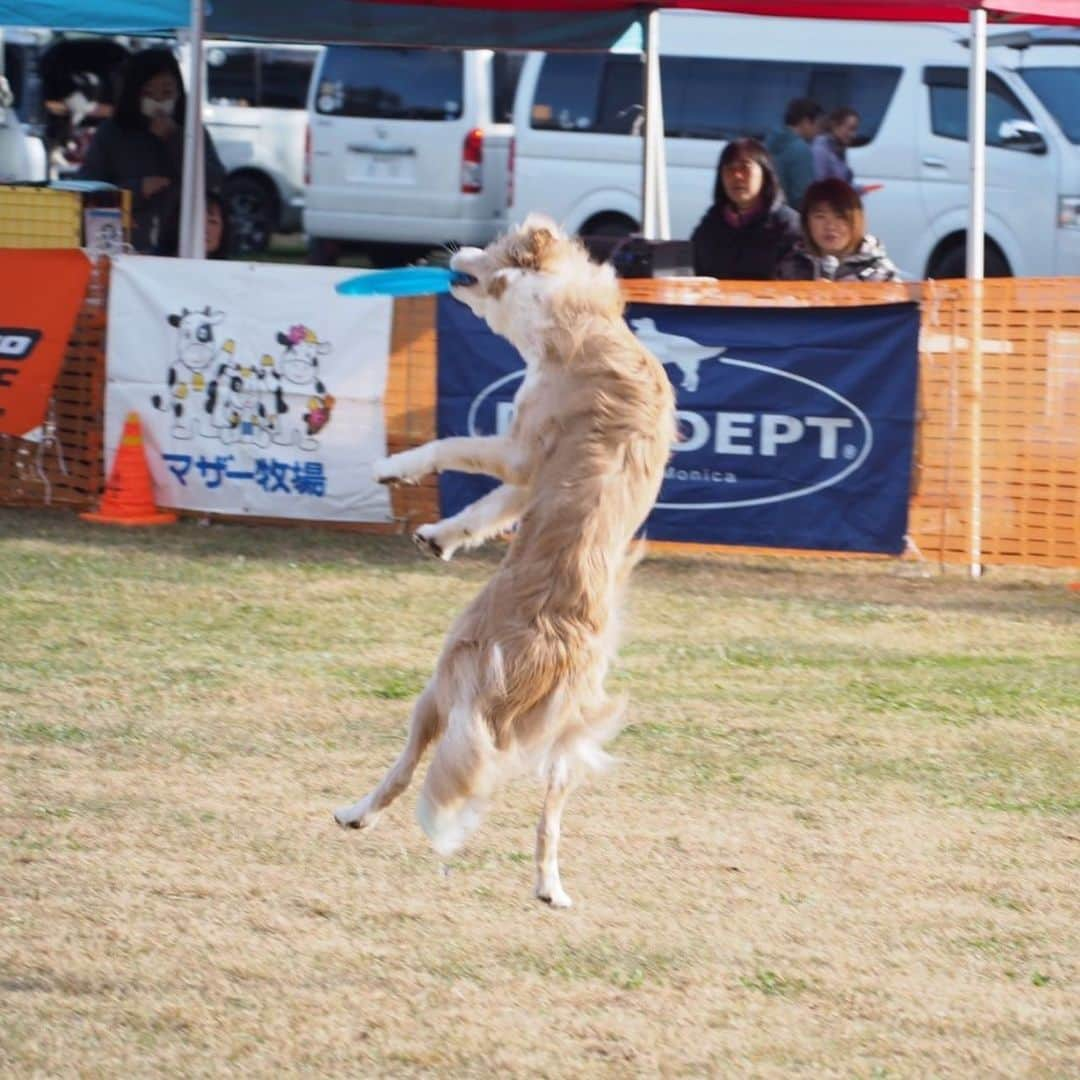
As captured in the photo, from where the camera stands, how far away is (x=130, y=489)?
9688 mm

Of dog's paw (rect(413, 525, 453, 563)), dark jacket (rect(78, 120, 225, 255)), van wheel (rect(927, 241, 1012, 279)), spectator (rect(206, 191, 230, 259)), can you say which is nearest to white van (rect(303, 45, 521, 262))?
van wheel (rect(927, 241, 1012, 279))

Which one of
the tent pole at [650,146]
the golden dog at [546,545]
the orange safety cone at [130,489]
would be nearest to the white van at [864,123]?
the tent pole at [650,146]

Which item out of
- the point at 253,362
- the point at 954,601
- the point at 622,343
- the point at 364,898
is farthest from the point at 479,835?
the point at 253,362

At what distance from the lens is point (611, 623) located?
4.62 m

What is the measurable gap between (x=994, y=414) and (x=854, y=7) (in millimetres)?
2756

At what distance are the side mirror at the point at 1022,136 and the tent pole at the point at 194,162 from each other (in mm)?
8077

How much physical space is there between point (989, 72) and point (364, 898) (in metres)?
13.1

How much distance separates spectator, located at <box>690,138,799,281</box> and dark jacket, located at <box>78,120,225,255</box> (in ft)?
11.3

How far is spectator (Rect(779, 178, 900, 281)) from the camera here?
9592 millimetres

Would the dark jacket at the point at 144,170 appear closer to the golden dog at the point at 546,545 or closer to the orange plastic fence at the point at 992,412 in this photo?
the orange plastic fence at the point at 992,412

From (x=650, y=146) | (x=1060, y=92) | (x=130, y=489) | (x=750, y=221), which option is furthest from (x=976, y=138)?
(x=1060, y=92)

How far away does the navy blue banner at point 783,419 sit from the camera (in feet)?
29.4

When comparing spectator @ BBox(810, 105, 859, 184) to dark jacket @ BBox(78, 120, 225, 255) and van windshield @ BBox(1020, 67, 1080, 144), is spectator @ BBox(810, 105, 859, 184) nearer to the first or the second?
van windshield @ BBox(1020, 67, 1080, 144)

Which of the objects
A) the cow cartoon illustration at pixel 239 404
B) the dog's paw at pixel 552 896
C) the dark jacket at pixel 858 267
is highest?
the dark jacket at pixel 858 267
